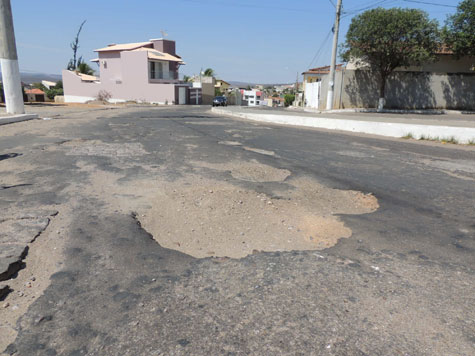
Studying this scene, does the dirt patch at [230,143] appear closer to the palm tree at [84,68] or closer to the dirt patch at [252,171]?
the dirt patch at [252,171]

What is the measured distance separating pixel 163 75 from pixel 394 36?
3651 centimetres

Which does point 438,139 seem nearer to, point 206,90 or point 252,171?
point 252,171

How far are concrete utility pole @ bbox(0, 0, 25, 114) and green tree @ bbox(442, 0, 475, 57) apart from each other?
2554 centimetres

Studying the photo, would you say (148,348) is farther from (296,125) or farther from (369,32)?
(369,32)

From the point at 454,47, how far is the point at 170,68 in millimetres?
39532

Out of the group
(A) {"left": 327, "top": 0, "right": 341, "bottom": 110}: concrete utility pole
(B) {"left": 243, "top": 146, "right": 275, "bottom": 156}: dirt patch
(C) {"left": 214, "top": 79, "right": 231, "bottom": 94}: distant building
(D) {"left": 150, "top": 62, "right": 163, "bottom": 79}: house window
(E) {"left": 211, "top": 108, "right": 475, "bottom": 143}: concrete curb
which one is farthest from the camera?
(C) {"left": 214, "top": 79, "right": 231, "bottom": 94}: distant building

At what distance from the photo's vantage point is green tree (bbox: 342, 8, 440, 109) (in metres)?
23.2

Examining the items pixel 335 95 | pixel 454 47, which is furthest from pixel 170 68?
pixel 454 47

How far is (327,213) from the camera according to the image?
4484 millimetres

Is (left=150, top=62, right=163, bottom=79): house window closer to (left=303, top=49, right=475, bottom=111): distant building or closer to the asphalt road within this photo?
(left=303, top=49, right=475, bottom=111): distant building

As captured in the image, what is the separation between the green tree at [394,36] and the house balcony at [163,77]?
3307 centimetres

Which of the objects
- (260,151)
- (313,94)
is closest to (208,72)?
(313,94)

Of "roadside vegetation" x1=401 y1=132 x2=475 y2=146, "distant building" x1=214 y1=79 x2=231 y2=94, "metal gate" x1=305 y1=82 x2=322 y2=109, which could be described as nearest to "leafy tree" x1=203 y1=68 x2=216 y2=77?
"distant building" x1=214 y1=79 x2=231 y2=94

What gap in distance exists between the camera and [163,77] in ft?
173
